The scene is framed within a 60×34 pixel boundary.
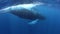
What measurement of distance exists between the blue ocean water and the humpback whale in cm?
6

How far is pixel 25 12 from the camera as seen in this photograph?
8.38 ft

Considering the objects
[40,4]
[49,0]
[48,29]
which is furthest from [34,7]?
[48,29]

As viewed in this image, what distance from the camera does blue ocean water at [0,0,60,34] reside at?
8.23 ft

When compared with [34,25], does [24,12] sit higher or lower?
higher

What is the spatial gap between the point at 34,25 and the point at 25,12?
0.86 feet

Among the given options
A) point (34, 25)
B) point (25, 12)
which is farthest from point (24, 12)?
point (34, 25)

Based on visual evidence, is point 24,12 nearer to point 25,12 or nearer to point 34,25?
point 25,12

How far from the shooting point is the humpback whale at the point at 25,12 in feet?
8.31

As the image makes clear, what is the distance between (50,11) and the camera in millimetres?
2510

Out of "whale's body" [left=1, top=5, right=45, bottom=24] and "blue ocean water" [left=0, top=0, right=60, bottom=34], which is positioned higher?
"whale's body" [left=1, top=5, right=45, bottom=24]

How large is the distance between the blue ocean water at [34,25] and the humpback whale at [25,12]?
0.06 meters

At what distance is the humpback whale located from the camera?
2533mm

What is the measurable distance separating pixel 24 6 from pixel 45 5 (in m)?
0.34

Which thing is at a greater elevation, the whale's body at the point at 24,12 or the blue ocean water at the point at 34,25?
the whale's body at the point at 24,12
